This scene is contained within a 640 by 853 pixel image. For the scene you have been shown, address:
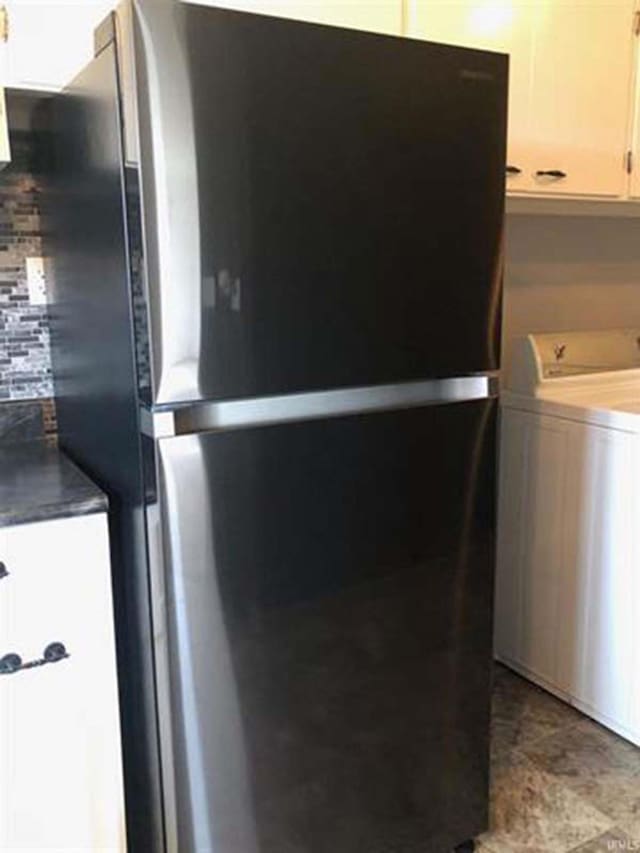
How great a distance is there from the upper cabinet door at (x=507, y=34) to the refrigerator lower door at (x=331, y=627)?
83 centimetres

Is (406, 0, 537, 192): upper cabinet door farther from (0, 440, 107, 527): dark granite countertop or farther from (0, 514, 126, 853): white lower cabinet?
(0, 514, 126, 853): white lower cabinet

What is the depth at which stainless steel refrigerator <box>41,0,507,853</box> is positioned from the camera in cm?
121

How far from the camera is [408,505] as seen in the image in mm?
1496

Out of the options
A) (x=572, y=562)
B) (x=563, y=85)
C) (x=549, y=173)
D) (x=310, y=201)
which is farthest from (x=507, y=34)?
(x=572, y=562)

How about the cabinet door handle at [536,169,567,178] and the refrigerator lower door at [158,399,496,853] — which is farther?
the cabinet door handle at [536,169,567,178]

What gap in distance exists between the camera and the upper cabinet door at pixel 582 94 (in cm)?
201

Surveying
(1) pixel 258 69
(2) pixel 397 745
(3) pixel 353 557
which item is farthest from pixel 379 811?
(1) pixel 258 69

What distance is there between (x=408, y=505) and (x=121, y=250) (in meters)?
0.70

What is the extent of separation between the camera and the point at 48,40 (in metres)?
1.39

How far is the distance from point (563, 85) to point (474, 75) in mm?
776

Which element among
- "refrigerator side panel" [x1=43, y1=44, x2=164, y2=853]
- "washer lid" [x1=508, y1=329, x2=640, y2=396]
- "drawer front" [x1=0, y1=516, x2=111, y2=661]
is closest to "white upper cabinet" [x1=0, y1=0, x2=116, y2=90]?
"refrigerator side panel" [x1=43, y1=44, x2=164, y2=853]

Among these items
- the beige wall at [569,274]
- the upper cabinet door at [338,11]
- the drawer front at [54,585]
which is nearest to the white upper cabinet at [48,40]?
the upper cabinet door at [338,11]

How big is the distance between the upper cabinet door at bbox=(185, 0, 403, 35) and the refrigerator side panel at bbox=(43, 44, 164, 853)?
39cm

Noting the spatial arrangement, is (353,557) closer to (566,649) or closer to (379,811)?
(379,811)
